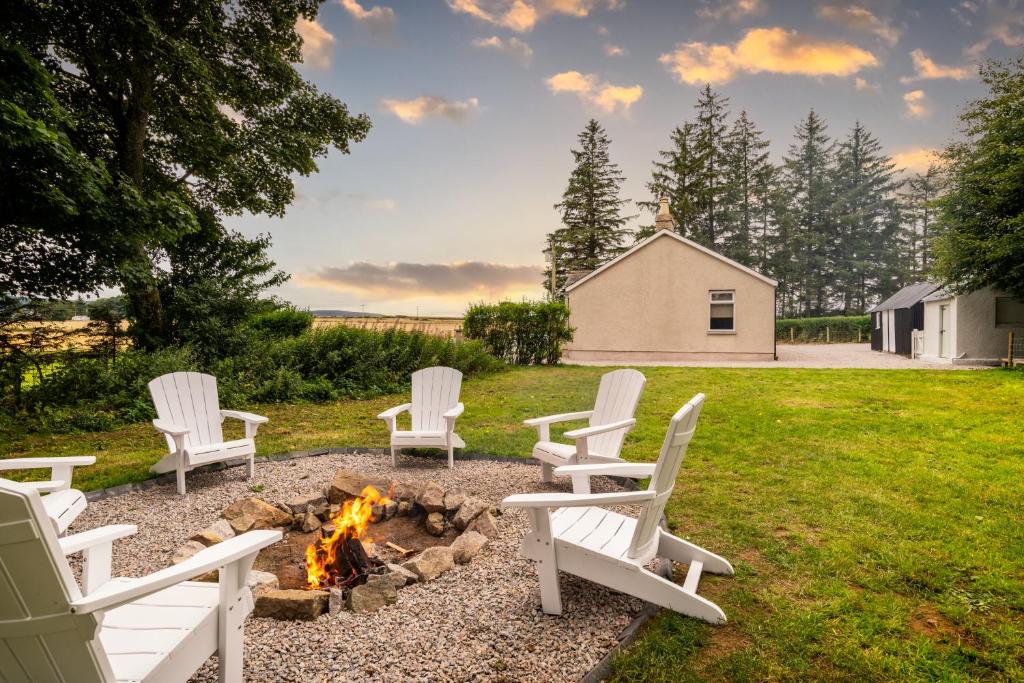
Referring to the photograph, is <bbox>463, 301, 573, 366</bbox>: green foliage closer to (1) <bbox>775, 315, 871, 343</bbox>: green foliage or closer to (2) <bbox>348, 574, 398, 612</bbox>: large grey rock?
(2) <bbox>348, 574, 398, 612</bbox>: large grey rock

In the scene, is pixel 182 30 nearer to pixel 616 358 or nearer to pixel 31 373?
pixel 31 373

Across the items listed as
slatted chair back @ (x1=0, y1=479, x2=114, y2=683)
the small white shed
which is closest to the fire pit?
slatted chair back @ (x1=0, y1=479, x2=114, y2=683)

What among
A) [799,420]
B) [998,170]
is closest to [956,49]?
[998,170]

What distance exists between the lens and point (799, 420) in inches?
273

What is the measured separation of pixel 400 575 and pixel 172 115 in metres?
12.3

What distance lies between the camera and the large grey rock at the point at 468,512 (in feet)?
11.5

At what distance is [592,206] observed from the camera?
3338 centimetres

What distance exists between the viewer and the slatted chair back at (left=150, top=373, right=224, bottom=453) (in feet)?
15.2

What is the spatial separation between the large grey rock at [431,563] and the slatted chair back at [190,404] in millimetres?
2885

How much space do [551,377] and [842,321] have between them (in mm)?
23799

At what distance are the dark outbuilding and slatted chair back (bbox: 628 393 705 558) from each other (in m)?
19.0

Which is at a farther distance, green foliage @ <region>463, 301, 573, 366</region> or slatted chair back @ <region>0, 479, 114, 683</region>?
green foliage @ <region>463, 301, 573, 366</region>

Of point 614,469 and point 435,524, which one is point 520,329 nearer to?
point 435,524

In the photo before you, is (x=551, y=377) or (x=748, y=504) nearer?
(x=748, y=504)
